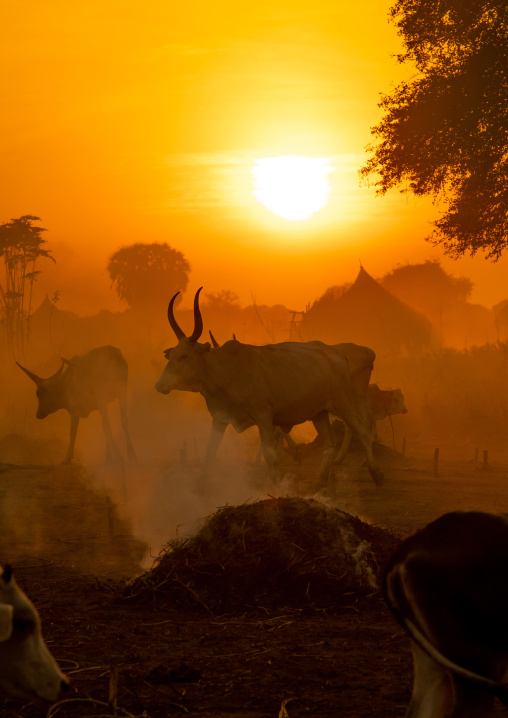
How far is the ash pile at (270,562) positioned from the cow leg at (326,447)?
181 inches

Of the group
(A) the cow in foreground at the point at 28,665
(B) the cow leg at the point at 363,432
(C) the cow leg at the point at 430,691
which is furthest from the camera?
(B) the cow leg at the point at 363,432

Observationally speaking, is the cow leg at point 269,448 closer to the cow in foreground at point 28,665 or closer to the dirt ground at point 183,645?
the dirt ground at point 183,645

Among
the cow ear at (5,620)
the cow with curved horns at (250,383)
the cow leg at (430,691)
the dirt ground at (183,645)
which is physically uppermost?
the cow with curved horns at (250,383)

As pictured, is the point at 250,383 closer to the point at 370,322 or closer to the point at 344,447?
the point at 344,447

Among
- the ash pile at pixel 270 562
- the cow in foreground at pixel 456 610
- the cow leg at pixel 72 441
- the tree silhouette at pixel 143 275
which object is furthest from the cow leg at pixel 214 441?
the tree silhouette at pixel 143 275

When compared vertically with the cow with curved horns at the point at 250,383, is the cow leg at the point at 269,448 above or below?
below

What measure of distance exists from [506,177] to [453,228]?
1.28 metres

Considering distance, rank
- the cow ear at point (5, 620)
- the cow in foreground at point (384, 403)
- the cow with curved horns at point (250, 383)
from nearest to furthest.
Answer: the cow ear at point (5, 620) < the cow with curved horns at point (250, 383) < the cow in foreground at point (384, 403)

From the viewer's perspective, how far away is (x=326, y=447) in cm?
1229

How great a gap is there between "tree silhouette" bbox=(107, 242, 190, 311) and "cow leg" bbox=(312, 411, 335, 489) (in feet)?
177

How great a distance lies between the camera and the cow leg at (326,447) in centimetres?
1191

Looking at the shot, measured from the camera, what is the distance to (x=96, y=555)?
8.60 metres

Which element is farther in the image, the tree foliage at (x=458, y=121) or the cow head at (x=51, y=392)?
the cow head at (x=51, y=392)

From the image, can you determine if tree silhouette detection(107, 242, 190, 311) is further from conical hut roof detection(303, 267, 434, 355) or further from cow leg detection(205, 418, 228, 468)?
cow leg detection(205, 418, 228, 468)
